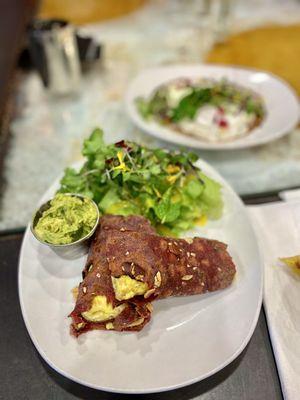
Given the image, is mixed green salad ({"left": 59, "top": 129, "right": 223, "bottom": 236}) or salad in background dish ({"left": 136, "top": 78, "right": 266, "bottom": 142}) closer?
mixed green salad ({"left": 59, "top": 129, "right": 223, "bottom": 236})

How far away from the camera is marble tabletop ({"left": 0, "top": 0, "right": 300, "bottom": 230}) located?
1960mm

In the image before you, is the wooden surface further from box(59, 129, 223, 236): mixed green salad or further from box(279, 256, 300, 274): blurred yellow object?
box(59, 129, 223, 236): mixed green salad

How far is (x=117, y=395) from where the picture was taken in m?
1.15

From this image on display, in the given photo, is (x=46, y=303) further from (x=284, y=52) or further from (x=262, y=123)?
(x=284, y=52)

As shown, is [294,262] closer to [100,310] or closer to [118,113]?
[100,310]

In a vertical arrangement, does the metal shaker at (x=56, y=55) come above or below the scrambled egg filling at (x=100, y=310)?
above

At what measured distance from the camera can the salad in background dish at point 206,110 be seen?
6.64 feet

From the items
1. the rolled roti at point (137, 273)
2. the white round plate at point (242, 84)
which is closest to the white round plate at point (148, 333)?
the rolled roti at point (137, 273)

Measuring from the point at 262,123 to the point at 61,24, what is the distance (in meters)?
1.47

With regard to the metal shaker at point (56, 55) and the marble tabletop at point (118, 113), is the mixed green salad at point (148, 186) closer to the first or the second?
the marble tabletop at point (118, 113)

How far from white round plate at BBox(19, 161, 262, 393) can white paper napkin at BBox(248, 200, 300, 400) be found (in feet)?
0.37

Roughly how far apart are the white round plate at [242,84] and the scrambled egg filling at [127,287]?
100cm

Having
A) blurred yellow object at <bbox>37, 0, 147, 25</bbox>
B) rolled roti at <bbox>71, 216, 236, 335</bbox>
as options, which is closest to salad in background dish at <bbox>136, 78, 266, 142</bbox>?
rolled roti at <bbox>71, 216, 236, 335</bbox>

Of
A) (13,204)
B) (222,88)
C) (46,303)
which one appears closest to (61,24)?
→ (222,88)
